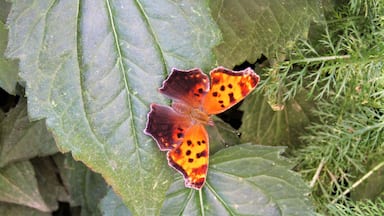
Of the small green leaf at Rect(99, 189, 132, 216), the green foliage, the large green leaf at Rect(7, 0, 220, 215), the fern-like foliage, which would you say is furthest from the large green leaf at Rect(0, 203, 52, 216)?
the fern-like foliage

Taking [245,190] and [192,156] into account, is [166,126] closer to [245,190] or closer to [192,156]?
[192,156]

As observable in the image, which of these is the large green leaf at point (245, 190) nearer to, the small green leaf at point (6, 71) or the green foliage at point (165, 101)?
the green foliage at point (165, 101)

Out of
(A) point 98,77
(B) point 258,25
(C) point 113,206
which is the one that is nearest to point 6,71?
(A) point 98,77

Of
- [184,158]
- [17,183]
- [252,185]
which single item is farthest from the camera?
[17,183]

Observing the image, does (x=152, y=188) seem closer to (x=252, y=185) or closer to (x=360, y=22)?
(x=252, y=185)

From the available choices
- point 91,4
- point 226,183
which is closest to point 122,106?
point 91,4

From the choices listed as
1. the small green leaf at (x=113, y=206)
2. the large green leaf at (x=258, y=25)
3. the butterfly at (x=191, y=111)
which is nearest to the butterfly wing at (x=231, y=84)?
the butterfly at (x=191, y=111)
